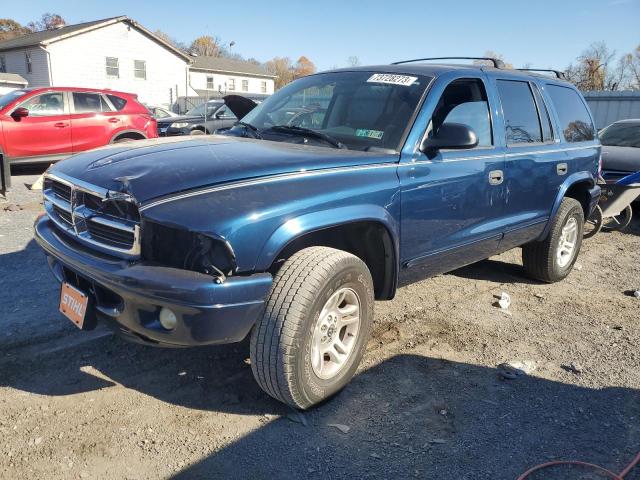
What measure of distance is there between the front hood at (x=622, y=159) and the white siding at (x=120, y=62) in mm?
28510

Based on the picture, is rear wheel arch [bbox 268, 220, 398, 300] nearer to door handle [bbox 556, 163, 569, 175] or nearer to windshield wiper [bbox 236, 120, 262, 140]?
windshield wiper [bbox 236, 120, 262, 140]

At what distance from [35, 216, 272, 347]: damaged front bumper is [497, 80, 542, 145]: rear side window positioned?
270 centimetres

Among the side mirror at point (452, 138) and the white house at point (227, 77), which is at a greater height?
the white house at point (227, 77)

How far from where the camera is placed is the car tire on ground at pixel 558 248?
16.8ft

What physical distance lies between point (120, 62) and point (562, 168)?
3189 cm

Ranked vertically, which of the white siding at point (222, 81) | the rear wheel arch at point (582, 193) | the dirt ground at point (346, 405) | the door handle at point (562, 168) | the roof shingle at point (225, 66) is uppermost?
the roof shingle at point (225, 66)

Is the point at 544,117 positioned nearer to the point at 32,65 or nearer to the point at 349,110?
the point at 349,110

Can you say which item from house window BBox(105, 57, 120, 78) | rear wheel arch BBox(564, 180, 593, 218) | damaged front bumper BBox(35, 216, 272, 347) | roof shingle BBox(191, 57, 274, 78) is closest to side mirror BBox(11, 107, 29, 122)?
damaged front bumper BBox(35, 216, 272, 347)

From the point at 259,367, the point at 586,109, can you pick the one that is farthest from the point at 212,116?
the point at 259,367

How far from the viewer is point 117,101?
11.6 m

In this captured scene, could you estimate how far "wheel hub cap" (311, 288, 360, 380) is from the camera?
9.55 ft

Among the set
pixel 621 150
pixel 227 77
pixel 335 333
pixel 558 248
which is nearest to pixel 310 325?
pixel 335 333

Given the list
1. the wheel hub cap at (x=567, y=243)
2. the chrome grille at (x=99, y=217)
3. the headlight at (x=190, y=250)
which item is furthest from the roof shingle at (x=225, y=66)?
the headlight at (x=190, y=250)

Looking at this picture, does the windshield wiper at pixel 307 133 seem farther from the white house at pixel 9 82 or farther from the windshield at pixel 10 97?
the white house at pixel 9 82
